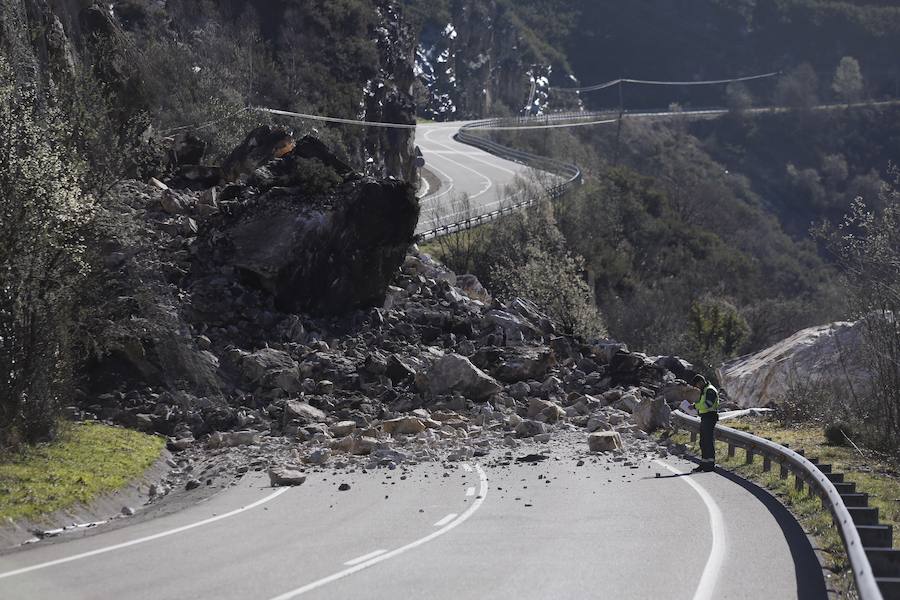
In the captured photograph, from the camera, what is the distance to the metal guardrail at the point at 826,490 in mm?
8250

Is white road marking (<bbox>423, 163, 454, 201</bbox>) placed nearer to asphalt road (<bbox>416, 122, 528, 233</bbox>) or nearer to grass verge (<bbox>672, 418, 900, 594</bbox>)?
asphalt road (<bbox>416, 122, 528, 233</bbox>)

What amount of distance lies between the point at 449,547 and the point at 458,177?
229ft

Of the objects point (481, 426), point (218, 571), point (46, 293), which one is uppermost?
point (46, 293)

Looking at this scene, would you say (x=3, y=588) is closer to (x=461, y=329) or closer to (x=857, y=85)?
(x=461, y=329)

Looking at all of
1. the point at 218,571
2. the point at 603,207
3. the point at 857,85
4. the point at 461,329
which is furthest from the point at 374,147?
the point at 857,85

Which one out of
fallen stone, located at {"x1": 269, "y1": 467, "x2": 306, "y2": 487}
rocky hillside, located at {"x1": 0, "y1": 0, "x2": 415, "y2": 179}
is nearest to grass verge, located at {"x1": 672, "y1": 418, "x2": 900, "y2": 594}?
fallen stone, located at {"x1": 269, "y1": 467, "x2": 306, "y2": 487}

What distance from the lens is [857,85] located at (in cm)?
16325

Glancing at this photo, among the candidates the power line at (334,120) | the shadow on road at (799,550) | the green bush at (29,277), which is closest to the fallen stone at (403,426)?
the green bush at (29,277)

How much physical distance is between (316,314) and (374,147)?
37.0 m

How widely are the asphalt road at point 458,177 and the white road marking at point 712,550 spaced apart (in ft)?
136

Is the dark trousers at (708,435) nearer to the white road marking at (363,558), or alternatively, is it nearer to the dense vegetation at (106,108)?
the white road marking at (363,558)

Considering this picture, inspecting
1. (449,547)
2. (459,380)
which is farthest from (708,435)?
(449,547)

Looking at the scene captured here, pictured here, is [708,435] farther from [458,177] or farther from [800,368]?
[458,177]

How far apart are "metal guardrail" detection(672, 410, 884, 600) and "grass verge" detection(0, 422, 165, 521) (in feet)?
31.0
